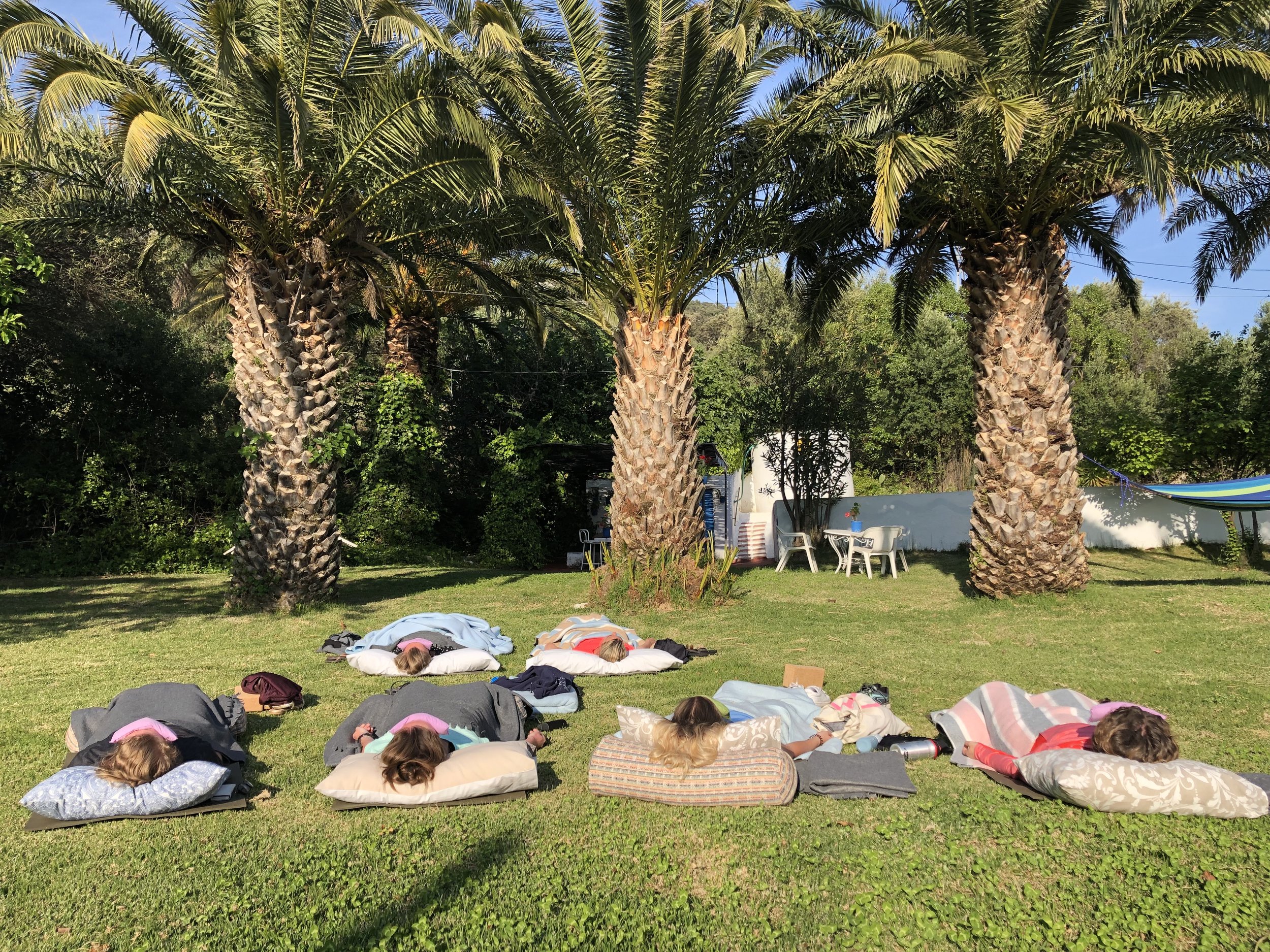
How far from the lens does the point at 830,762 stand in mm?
5195

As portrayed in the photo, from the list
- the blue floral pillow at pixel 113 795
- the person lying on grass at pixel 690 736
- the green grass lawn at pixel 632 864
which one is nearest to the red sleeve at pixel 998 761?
the green grass lawn at pixel 632 864

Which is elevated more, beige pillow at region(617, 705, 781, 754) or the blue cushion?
beige pillow at region(617, 705, 781, 754)

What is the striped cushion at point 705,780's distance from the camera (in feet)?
15.8

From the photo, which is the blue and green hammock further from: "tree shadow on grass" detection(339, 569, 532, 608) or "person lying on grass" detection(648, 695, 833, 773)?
"person lying on grass" detection(648, 695, 833, 773)

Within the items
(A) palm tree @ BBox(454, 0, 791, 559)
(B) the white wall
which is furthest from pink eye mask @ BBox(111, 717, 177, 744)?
(B) the white wall

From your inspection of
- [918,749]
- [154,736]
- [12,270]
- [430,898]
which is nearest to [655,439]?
[918,749]

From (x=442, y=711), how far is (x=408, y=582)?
30.6ft

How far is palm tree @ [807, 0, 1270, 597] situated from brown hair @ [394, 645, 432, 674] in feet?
19.8

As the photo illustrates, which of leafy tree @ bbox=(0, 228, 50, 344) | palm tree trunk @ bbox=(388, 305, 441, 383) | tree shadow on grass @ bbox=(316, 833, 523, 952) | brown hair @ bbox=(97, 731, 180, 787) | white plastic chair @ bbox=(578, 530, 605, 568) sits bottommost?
tree shadow on grass @ bbox=(316, 833, 523, 952)

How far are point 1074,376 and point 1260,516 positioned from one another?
12.3 m

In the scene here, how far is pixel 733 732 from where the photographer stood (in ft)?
16.9

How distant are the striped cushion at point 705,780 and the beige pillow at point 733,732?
0.20 ft

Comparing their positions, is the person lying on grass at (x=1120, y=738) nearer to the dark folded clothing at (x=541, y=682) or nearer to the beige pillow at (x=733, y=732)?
the beige pillow at (x=733, y=732)

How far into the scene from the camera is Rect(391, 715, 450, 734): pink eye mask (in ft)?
17.3
